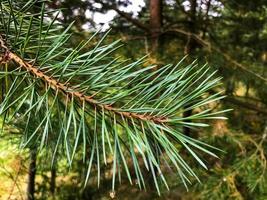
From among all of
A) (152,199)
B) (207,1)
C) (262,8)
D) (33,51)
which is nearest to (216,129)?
(152,199)

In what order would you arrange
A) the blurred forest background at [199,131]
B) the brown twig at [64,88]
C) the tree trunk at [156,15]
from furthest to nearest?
1. the tree trunk at [156,15]
2. the blurred forest background at [199,131]
3. the brown twig at [64,88]

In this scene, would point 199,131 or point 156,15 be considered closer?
point 199,131

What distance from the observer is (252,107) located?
3730mm

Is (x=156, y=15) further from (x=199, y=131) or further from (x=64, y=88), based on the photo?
(x=64, y=88)

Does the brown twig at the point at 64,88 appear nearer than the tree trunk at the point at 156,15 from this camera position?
Yes

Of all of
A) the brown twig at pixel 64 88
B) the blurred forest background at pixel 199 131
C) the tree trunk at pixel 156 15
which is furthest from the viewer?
the tree trunk at pixel 156 15

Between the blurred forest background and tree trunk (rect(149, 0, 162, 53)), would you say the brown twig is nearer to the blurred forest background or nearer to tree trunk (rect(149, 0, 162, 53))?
the blurred forest background

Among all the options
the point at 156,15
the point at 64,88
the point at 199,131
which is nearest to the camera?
the point at 64,88

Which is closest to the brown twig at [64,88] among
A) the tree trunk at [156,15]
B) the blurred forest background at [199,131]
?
the blurred forest background at [199,131]

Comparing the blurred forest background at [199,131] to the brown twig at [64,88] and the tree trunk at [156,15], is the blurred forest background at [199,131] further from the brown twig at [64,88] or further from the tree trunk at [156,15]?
the brown twig at [64,88]

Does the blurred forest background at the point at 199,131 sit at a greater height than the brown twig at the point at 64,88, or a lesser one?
lesser

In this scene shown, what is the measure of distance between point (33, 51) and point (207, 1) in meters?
Answer: 2.41

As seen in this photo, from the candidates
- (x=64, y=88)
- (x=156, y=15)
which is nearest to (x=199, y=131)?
(x=156, y=15)

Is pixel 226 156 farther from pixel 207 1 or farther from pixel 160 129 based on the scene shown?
pixel 160 129
